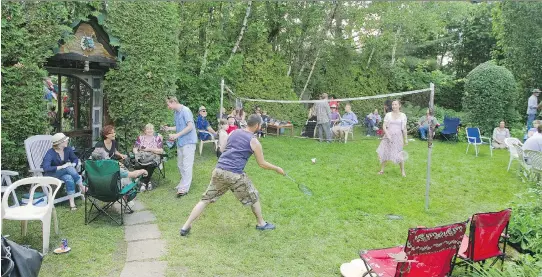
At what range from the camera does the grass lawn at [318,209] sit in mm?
5492

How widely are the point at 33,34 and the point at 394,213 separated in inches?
273

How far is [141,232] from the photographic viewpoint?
6.31 metres

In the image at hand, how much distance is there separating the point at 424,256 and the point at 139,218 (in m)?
4.38

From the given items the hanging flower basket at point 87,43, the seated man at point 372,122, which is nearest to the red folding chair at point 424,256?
the hanging flower basket at point 87,43

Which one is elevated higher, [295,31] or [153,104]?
[295,31]

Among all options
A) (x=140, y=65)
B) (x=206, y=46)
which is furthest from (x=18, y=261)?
(x=206, y=46)

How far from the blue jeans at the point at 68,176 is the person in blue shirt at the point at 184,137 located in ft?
5.68

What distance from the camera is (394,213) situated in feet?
24.4

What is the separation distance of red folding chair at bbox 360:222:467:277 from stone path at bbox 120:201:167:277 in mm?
2389

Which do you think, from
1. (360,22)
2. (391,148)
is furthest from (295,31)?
(391,148)

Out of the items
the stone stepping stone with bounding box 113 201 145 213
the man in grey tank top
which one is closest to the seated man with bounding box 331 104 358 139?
the stone stepping stone with bounding box 113 201 145 213

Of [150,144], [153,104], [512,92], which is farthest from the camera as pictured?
[512,92]

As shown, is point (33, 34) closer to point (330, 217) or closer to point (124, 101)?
point (124, 101)

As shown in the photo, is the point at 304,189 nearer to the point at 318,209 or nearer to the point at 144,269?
the point at 318,209
